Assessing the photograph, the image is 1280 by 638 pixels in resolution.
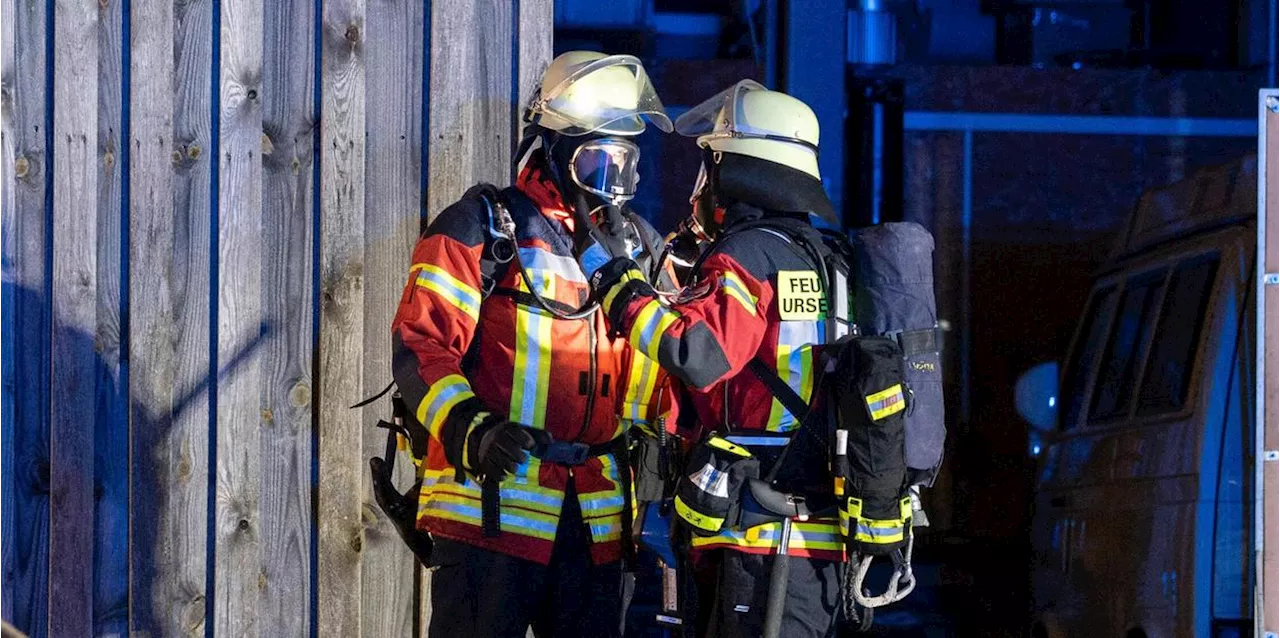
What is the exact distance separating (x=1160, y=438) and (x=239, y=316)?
10.5 feet

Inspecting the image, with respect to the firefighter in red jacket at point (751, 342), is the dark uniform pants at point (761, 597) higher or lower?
lower

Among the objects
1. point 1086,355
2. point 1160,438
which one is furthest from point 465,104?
point 1086,355

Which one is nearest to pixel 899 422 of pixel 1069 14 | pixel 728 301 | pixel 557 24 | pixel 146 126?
pixel 728 301

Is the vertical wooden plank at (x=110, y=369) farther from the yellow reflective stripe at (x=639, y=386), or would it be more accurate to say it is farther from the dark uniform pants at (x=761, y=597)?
the dark uniform pants at (x=761, y=597)

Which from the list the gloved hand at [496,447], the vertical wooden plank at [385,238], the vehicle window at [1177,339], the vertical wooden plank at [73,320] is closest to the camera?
the gloved hand at [496,447]

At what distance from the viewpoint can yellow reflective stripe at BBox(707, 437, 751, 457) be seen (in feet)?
11.9

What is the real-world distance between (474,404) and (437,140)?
132 cm

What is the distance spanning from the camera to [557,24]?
7742 mm

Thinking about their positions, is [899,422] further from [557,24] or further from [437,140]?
[557,24]

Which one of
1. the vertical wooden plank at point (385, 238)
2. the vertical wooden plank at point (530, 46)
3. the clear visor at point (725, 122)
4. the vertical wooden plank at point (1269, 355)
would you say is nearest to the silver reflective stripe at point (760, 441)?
the clear visor at point (725, 122)

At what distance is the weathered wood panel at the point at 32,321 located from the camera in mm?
4367

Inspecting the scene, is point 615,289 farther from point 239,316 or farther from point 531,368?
point 239,316

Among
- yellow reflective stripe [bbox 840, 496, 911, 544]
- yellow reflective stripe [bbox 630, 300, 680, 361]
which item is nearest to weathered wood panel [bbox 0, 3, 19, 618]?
yellow reflective stripe [bbox 630, 300, 680, 361]

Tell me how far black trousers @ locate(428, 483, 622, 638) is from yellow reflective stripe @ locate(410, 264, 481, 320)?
0.54 metres
